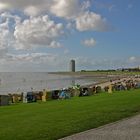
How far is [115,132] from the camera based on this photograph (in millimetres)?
11680

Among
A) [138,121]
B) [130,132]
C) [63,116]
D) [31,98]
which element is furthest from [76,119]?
[31,98]

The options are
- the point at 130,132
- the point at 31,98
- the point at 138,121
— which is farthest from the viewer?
the point at 31,98

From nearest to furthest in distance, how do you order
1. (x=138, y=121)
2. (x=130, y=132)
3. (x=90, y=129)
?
(x=130, y=132) < (x=90, y=129) < (x=138, y=121)

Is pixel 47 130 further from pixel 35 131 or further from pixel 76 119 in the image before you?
pixel 76 119

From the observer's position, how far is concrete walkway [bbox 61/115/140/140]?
35.6 feet

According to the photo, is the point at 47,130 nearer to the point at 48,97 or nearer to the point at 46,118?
the point at 46,118

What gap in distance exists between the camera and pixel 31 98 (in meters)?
33.8

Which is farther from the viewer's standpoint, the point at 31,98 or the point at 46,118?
the point at 31,98

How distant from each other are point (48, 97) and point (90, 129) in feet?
73.2

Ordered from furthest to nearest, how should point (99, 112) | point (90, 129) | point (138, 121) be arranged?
point (99, 112)
point (138, 121)
point (90, 129)

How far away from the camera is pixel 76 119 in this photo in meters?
14.8

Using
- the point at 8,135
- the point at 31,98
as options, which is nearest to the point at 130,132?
the point at 8,135

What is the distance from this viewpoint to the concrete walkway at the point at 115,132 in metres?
10.9

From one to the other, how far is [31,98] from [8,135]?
2220 centimetres
